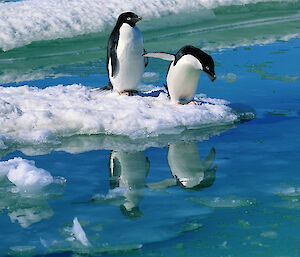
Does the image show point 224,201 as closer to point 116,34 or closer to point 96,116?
point 96,116

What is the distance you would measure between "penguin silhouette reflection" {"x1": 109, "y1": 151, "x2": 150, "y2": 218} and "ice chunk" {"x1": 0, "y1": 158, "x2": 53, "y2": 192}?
0.35 metres

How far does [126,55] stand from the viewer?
5.17 meters

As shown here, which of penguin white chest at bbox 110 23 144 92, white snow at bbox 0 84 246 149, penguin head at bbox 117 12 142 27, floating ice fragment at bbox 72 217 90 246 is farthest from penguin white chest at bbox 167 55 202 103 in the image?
floating ice fragment at bbox 72 217 90 246

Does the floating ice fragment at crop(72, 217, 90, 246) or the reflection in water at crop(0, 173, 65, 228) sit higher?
the floating ice fragment at crop(72, 217, 90, 246)

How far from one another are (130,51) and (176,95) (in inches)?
22.2

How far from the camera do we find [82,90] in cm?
527

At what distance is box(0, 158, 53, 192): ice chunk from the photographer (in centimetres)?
333

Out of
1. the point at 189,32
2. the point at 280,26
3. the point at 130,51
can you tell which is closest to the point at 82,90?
the point at 130,51

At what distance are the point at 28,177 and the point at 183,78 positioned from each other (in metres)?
1.81

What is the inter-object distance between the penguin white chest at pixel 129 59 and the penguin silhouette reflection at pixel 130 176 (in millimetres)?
1379

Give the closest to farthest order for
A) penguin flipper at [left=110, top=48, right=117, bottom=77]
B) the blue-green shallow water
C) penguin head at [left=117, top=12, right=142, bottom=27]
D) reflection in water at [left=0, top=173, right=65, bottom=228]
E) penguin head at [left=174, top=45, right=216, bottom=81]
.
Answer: the blue-green shallow water < reflection in water at [left=0, top=173, right=65, bottom=228] < penguin head at [left=174, top=45, right=216, bottom=81] < penguin head at [left=117, top=12, right=142, bottom=27] < penguin flipper at [left=110, top=48, right=117, bottom=77]

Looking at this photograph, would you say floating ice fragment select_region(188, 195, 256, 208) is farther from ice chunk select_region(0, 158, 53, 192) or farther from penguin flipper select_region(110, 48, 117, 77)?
penguin flipper select_region(110, 48, 117, 77)

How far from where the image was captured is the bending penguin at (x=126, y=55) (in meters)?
5.12

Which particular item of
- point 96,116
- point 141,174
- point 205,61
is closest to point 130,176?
point 141,174
